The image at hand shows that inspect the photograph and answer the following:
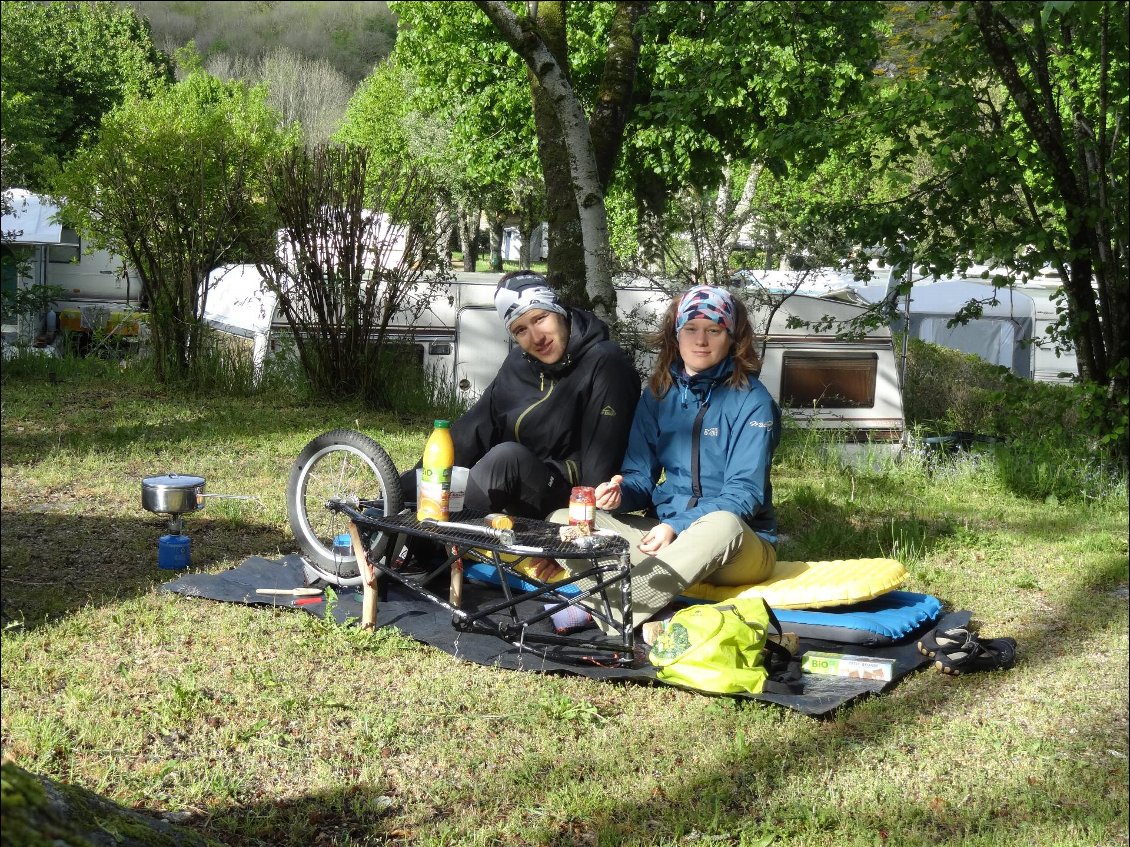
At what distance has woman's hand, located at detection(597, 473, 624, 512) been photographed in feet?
12.4

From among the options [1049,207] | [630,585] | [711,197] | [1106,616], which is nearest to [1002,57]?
[1049,207]

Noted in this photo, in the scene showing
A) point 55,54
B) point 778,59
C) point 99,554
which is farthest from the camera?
point 778,59

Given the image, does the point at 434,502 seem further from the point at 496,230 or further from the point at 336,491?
the point at 496,230

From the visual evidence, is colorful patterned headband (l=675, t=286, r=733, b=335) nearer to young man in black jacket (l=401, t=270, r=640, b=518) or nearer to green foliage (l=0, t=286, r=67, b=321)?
young man in black jacket (l=401, t=270, r=640, b=518)

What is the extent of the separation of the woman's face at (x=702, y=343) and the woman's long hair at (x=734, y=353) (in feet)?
0.16

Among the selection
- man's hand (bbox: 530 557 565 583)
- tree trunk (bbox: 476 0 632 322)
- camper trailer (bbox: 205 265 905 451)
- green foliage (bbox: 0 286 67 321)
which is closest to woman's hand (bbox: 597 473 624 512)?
man's hand (bbox: 530 557 565 583)

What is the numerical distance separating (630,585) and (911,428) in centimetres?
797

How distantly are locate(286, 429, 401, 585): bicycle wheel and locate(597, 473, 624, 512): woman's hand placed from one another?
0.70m

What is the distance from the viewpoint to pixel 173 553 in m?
4.36

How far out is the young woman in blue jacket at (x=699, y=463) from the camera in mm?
3645

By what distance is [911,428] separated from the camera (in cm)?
1080

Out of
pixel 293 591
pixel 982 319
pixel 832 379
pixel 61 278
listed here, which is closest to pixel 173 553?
pixel 293 591

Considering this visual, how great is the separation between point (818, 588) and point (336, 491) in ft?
6.02

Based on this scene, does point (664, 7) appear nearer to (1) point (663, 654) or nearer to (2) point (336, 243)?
(2) point (336, 243)
